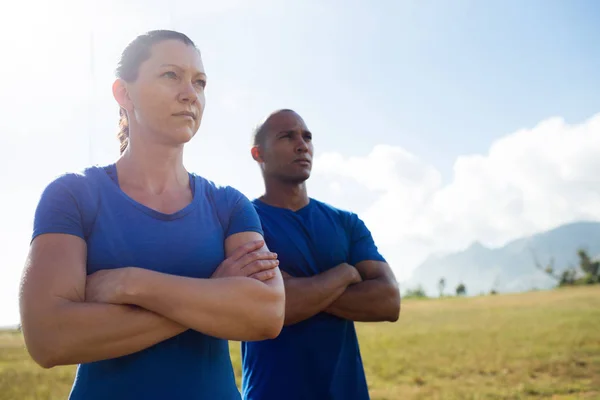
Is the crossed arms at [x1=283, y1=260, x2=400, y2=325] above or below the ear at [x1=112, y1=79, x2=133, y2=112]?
below

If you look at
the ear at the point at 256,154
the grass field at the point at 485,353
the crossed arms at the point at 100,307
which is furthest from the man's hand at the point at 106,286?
the grass field at the point at 485,353

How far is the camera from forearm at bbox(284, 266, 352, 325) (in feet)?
10.4

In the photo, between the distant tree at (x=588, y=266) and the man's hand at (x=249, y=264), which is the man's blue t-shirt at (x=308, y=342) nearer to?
the man's hand at (x=249, y=264)

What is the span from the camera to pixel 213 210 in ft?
7.95

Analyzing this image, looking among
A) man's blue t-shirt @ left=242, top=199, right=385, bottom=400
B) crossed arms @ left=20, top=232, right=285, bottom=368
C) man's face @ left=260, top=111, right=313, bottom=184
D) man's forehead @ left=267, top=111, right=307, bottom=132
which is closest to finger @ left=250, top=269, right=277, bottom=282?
crossed arms @ left=20, top=232, right=285, bottom=368

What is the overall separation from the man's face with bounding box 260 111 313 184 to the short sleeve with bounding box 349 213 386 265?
1.52 feet

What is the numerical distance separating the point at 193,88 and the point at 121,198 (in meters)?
0.53

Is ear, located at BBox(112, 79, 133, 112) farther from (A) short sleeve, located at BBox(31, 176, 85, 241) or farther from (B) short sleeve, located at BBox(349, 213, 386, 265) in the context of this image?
(B) short sleeve, located at BBox(349, 213, 386, 265)

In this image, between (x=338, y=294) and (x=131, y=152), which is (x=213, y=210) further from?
(x=338, y=294)

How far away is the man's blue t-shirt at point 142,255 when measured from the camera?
208cm

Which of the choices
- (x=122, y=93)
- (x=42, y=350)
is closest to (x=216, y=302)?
(x=42, y=350)

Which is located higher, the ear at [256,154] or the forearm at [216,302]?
the ear at [256,154]

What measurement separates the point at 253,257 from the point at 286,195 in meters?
1.52

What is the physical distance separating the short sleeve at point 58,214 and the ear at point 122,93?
43 centimetres
